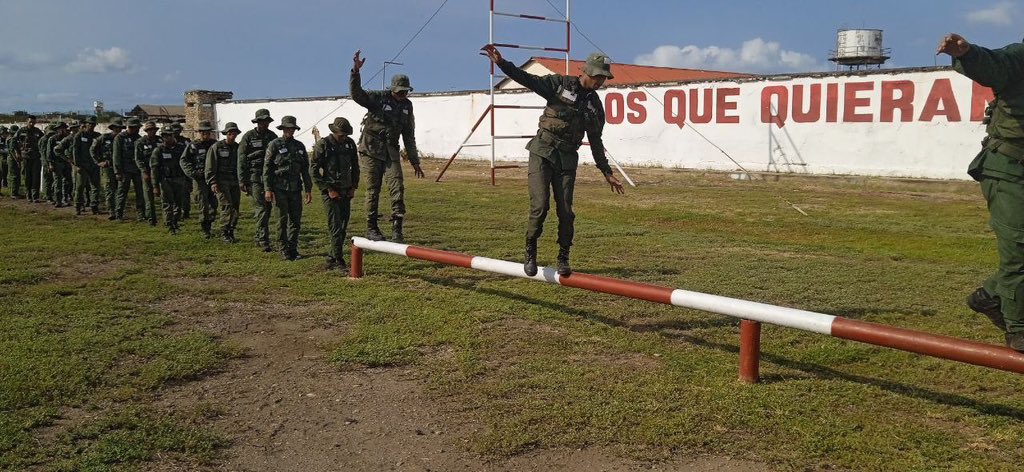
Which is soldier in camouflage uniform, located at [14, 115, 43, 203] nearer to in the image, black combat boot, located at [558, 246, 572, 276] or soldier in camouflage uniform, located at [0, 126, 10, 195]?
soldier in camouflage uniform, located at [0, 126, 10, 195]

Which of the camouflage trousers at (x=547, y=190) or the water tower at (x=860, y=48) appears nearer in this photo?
the camouflage trousers at (x=547, y=190)

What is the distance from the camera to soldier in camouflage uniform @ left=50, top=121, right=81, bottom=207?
48.4 feet

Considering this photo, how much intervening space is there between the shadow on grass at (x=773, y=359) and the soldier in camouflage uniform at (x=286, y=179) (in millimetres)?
2558

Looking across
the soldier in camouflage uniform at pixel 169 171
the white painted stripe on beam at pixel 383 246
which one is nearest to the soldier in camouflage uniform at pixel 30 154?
the soldier in camouflage uniform at pixel 169 171

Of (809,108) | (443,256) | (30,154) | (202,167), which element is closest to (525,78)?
(443,256)

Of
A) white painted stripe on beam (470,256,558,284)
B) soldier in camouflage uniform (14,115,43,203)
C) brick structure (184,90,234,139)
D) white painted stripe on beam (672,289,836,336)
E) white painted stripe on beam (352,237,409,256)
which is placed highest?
brick structure (184,90,234,139)

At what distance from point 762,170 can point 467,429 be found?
18630 millimetres

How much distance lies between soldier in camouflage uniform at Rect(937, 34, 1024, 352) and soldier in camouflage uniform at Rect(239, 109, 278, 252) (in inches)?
311

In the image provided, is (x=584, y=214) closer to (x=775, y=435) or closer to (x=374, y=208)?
(x=374, y=208)

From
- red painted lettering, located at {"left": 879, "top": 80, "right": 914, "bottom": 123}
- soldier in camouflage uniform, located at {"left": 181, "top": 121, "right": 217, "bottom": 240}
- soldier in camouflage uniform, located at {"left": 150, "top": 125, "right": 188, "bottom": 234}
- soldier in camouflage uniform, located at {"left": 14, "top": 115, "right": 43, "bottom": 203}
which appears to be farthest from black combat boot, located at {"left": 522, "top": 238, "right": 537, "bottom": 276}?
red painted lettering, located at {"left": 879, "top": 80, "right": 914, "bottom": 123}

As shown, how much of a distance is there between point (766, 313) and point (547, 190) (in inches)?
85.6

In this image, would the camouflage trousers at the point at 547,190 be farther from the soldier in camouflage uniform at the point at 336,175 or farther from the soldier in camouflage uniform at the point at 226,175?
the soldier in camouflage uniform at the point at 226,175

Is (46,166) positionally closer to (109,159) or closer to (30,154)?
(30,154)

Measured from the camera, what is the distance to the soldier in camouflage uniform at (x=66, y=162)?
48.4ft
